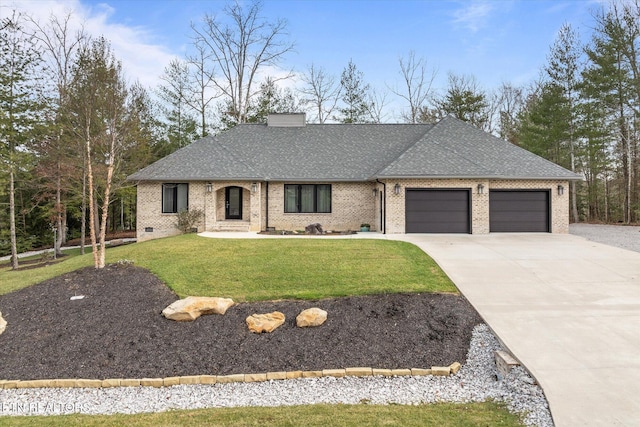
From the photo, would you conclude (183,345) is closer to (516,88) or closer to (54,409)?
(54,409)

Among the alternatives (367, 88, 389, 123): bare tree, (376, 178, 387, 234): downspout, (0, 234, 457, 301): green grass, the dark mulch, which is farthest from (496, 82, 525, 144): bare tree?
the dark mulch

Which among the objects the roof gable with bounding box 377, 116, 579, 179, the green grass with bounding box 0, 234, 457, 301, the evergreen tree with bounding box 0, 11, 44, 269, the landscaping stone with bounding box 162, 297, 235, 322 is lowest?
the landscaping stone with bounding box 162, 297, 235, 322

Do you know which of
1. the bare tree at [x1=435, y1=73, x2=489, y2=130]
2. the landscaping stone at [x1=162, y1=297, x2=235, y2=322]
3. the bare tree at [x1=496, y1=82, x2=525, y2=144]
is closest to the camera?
the landscaping stone at [x1=162, y1=297, x2=235, y2=322]

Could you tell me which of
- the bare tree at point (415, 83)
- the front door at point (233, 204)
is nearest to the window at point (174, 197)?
the front door at point (233, 204)

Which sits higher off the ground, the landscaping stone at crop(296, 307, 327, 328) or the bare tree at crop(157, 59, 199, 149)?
the bare tree at crop(157, 59, 199, 149)

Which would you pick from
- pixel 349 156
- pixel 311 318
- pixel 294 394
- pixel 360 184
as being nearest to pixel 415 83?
pixel 349 156

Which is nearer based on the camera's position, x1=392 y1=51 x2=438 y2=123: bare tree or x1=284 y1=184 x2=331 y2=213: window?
x1=284 y1=184 x2=331 y2=213: window

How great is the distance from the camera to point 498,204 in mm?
15391

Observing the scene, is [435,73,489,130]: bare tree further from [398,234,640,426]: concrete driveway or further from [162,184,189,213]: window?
[162,184,189,213]: window

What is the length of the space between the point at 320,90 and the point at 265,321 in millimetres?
26967

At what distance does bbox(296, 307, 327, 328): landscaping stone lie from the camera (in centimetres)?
637

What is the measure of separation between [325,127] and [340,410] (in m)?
18.0

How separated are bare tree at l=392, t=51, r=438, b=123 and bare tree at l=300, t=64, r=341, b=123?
17.3 ft

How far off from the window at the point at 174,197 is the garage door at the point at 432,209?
10.4 metres
